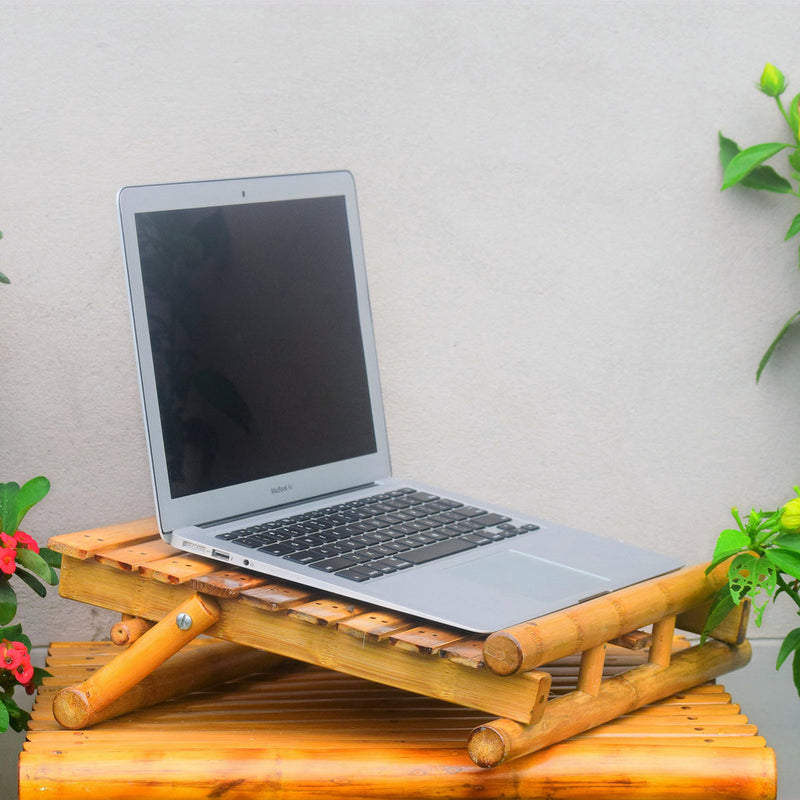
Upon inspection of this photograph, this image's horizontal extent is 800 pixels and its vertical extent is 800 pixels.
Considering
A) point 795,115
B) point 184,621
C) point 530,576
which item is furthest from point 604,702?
point 795,115

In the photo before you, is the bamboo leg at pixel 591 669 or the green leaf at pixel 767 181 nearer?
the bamboo leg at pixel 591 669

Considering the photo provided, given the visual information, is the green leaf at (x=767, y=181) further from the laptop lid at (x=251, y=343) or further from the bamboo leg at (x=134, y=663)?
the bamboo leg at (x=134, y=663)

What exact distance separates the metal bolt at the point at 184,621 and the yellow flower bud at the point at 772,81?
1.07m

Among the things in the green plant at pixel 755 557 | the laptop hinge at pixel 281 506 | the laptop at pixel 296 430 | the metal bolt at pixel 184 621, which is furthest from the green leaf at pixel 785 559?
the metal bolt at pixel 184 621

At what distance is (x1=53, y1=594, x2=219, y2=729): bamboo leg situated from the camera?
43.7 inches

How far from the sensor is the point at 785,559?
3.83 feet

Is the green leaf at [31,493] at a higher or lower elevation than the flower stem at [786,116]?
lower

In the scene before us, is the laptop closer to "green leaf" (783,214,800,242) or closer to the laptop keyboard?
the laptop keyboard

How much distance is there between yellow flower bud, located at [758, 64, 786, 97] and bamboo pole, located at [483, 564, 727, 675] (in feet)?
2.33

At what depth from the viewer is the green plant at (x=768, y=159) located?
156 cm

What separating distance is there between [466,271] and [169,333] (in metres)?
0.56

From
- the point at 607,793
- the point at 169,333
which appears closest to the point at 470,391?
the point at 169,333

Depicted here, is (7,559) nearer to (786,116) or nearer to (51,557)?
(51,557)

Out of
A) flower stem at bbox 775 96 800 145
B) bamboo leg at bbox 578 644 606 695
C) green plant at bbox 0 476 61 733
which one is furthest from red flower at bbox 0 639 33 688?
flower stem at bbox 775 96 800 145
